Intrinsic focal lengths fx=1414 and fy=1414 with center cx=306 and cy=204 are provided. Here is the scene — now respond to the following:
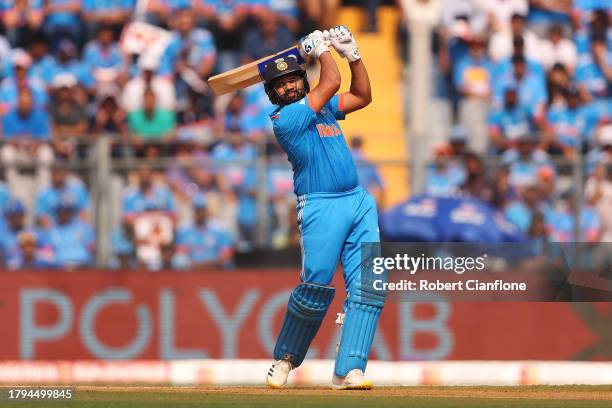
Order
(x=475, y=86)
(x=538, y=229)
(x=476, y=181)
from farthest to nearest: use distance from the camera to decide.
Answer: (x=475, y=86) < (x=476, y=181) < (x=538, y=229)

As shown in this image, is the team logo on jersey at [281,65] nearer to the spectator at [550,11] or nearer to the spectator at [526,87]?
the spectator at [526,87]

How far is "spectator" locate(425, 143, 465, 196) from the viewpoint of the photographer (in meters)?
13.7

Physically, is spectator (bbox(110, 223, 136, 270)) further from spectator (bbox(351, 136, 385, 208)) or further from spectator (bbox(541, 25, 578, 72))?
spectator (bbox(541, 25, 578, 72))

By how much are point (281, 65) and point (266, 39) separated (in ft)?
26.6

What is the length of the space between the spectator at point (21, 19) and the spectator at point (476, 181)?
253 inches

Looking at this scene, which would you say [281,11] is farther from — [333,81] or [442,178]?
[333,81]

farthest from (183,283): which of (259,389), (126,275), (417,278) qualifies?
(259,389)

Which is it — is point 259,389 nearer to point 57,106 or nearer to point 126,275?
point 126,275

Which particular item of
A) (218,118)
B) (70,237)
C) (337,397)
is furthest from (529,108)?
(337,397)

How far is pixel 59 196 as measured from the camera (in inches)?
531

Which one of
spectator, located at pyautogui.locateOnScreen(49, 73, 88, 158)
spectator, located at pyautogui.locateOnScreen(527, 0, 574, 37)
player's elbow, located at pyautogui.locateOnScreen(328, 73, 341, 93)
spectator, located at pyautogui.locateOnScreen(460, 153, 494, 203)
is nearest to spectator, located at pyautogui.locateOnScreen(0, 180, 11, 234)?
spectator, located at pyautogui.locateOnScreen(49, 73, 88, 158)

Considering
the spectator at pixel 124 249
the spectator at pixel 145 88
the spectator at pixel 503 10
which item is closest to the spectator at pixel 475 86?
the spectator at pixel 503 10

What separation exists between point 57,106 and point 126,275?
3.32 meters

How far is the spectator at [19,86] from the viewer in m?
16.2
